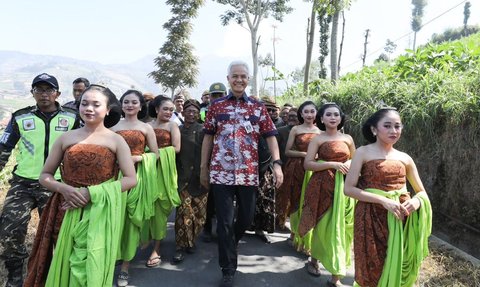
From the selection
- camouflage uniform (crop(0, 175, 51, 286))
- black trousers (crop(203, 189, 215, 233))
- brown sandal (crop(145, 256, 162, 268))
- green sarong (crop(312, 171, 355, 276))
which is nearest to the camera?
camouflage uniform (crop(0, 175, 51, 286))

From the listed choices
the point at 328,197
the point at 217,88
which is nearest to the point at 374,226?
the point at 328,197

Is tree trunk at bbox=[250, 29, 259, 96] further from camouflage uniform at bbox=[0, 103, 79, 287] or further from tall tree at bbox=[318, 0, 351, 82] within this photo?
camouflage uniform at bbox=[0, 103, 79, 287]

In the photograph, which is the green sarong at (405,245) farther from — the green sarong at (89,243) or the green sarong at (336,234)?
the green sarong at (89,243)

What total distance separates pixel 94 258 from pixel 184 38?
2484 cm

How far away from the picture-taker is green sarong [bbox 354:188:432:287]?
258cm

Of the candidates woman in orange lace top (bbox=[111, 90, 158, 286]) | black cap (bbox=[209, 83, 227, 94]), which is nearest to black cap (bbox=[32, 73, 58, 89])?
woman in orange lace top (bbox=[111, 90, 158, 286])

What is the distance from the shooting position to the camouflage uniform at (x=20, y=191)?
2956 mm

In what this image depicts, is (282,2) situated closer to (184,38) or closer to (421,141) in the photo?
(184,38)

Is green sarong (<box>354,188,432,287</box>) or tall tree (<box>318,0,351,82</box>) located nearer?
green sarong (<box>354,188,432,287</box>)

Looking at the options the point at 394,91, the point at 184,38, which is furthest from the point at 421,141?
the point at 184,38

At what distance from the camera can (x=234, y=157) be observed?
333 centimetres

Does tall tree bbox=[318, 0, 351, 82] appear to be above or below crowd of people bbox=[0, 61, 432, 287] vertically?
above

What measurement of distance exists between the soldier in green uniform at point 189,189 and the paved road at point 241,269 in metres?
0.20

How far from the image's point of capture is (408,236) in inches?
105
